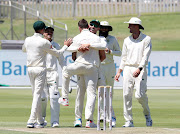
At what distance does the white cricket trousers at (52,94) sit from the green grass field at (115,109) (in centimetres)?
31

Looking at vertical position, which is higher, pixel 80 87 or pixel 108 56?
pixel 108 56

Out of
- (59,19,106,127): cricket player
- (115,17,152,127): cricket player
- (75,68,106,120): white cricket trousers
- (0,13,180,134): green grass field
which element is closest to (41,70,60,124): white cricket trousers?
(0,13,180,134): green grass field

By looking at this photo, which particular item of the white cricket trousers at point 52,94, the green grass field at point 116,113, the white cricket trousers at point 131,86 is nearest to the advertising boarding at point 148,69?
the green grass field at point 116,113

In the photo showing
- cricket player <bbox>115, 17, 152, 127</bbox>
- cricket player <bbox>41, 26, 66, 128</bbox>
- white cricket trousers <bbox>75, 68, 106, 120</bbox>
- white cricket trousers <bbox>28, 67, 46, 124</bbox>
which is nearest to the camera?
white cricket trousers <bbox>28, 67, 46, 124</bbox>

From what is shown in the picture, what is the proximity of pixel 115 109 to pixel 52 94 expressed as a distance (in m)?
4.06

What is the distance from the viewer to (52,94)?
37.0ft

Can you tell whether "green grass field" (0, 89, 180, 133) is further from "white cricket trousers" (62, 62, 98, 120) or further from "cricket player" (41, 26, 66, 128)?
"white cricket trousers" (62, 62, 98, 120)

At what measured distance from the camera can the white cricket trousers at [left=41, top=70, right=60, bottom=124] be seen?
36.5 feet

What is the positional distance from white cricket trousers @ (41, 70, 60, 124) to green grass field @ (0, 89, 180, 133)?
0.31 meters

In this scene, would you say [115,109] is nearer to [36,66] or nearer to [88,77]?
[88,77]

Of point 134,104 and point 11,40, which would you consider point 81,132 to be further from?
point 11,40

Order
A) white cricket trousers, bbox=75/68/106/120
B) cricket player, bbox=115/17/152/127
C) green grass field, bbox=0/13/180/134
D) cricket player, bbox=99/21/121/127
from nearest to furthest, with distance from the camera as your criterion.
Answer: green grass field, bbox=0/13/180/134, white cricket trousers, bbox=75/68/106/120, cricket player, bbox=115/17/152/127, cricket player, bbox=99/21/121/127

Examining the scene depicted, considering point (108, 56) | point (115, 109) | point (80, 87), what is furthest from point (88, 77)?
point (115, 109)

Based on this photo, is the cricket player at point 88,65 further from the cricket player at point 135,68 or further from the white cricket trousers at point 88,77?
the cricket player at point 135,68
